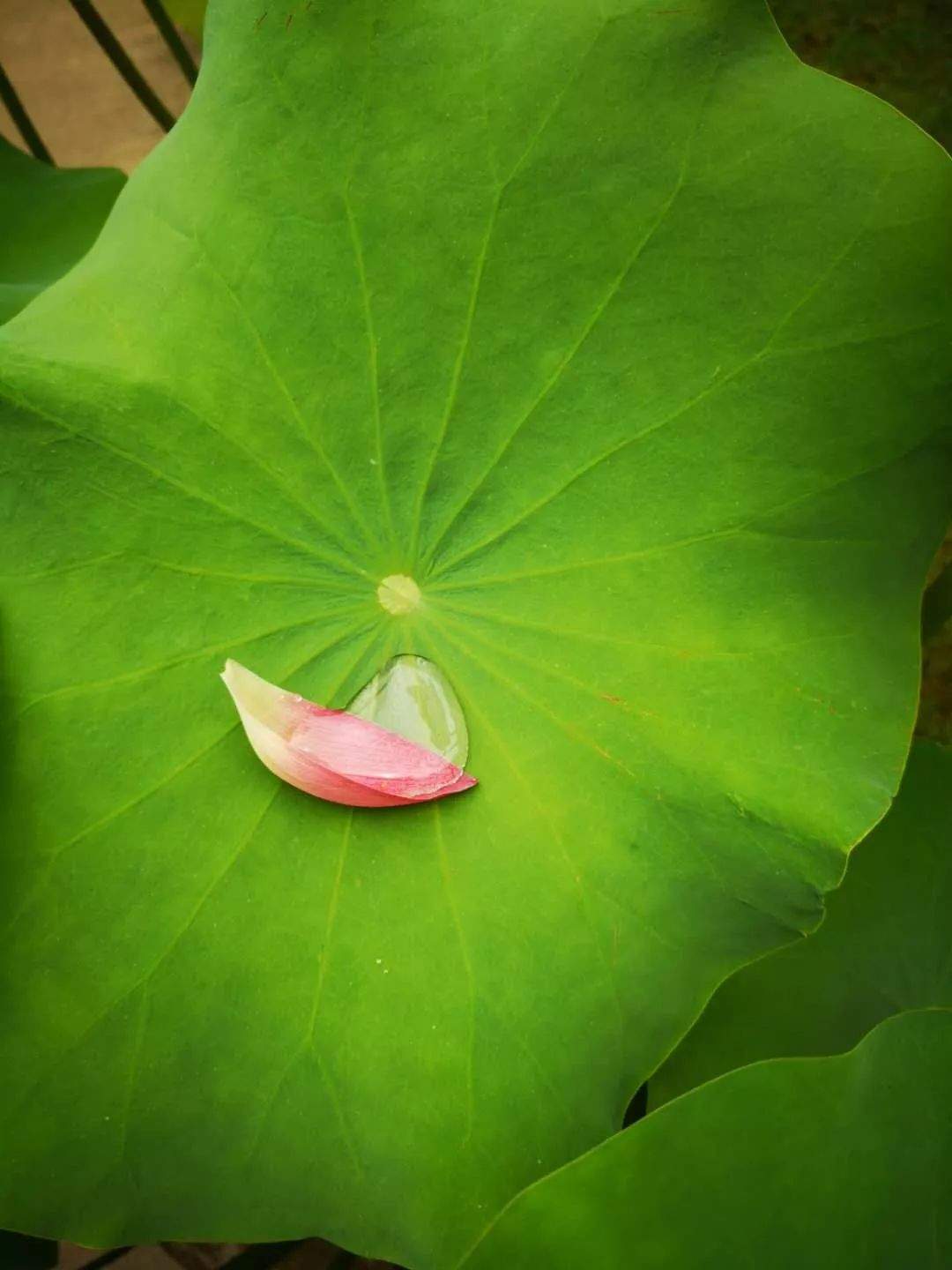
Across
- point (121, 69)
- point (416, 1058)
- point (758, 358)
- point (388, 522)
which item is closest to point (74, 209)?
point (121, 69)

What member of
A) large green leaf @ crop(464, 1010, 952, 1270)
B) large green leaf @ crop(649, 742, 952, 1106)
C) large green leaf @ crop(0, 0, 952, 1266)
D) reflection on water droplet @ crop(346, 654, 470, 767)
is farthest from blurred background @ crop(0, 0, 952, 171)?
large green leaf @ crop(464, 1010, 952, 1270)

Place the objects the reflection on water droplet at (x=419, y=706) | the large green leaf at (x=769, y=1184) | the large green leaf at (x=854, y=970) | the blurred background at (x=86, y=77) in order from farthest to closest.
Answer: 1. the blurred background at (x=86, y=77)
2. the large green leaf at (x=854, y=970)
3. the reflection on water droplet at (x=419, y=706)
4. the large green leaf at (x=769, y=1184)

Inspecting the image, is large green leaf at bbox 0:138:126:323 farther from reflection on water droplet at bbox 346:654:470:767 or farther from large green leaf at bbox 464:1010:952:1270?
large green leaf at bbox 464:1010:952:1270

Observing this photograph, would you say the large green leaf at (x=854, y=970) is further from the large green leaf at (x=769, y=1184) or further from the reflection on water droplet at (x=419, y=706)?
the reflection on water droplet at (x=419, y=706)

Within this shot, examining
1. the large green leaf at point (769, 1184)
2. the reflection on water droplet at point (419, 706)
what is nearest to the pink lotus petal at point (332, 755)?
the reflection on water droplet at point (419, 706)

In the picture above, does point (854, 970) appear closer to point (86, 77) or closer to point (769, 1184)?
point (769, 1184)

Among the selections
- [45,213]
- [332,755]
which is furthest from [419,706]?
[45,213]
